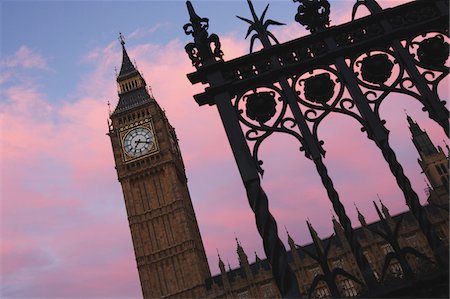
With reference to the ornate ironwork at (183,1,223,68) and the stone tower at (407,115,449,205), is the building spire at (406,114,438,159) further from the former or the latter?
the ornate ironwork at (183,1,223,68)

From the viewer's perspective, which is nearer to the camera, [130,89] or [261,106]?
[261,106]

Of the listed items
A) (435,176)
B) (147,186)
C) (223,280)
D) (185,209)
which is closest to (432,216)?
(435,176)

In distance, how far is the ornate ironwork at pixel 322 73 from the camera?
398 cm

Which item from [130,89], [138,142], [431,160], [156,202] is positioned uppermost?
[130,89]

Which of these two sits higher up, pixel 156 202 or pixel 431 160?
pixel 156 202

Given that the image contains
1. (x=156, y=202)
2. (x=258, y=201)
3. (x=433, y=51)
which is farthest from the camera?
(x=156, y=202)

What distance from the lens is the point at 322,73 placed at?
4.25 metres

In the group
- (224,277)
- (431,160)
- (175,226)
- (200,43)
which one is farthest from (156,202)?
(200,43)

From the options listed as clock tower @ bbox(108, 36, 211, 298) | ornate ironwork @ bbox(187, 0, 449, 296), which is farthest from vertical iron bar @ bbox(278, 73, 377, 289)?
clock tower @ bbox(108, 36, 211, 298)

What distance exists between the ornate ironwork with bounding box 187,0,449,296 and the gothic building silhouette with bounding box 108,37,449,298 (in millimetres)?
39534

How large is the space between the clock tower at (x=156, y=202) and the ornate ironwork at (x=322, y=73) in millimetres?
42895

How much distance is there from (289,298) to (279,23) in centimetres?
272

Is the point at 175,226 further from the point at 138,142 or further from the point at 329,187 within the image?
the point at 329,187

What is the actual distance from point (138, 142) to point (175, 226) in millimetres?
10765
